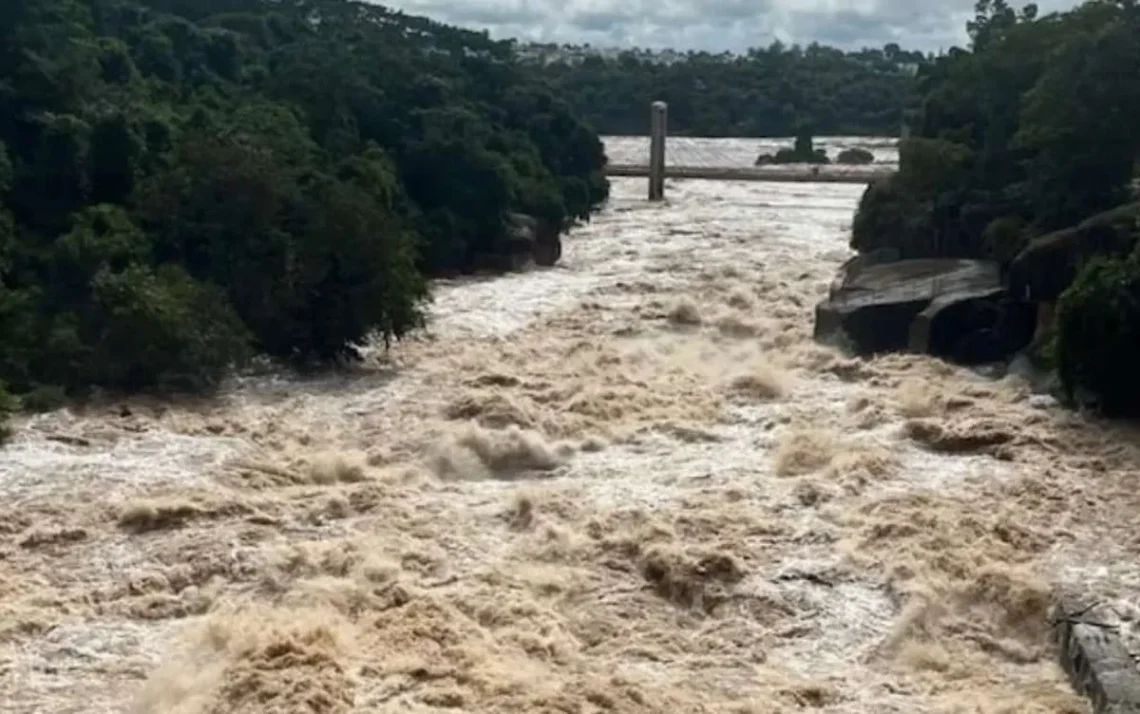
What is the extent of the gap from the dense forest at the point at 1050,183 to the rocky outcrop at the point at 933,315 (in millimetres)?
555

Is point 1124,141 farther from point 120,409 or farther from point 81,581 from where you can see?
point 81,581

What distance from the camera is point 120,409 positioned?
65.8 ft

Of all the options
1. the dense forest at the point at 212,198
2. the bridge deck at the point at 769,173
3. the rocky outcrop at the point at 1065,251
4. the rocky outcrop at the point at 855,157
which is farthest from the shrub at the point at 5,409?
the rocky outcrop at the point at 855,157

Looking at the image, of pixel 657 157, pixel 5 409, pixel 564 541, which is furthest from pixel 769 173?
pixel 564 541

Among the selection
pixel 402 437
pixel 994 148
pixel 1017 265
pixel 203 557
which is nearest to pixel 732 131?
pixel 994 148

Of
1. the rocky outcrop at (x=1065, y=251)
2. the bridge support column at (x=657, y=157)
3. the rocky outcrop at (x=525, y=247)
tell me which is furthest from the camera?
the bridge support column at (x=657, y=157)

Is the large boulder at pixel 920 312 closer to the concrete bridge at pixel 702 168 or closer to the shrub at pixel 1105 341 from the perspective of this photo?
the shrub at pixel 1105 341

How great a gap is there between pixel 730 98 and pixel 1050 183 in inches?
2099

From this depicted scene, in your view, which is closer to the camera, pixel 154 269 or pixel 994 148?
pixel 154 269

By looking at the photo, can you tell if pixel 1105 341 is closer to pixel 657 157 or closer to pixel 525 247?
pixel 525 247

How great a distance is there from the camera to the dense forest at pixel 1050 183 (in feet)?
65.3

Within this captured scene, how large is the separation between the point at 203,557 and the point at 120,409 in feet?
20.2

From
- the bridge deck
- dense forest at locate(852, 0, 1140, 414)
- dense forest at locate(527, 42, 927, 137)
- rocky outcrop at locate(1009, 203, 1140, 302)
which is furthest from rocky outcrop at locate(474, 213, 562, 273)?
dense forest at locate(527, 42, 927, 137)

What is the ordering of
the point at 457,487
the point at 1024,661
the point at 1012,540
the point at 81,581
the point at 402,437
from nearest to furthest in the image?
the point at 1024,661
the point at 81,581
the point at 1012,540
the point at 457,487
the point at 402,437
